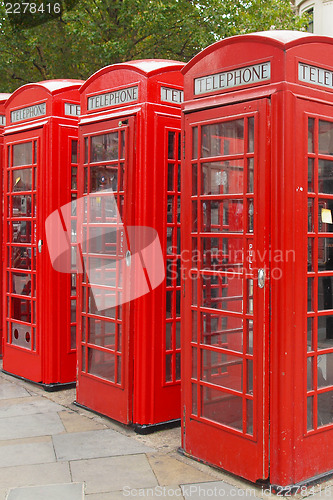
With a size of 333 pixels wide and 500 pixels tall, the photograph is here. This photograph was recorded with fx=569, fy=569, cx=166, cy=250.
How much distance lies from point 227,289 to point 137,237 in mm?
1027

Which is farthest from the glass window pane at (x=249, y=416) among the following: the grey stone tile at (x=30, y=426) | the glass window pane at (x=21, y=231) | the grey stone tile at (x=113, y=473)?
the glass window pane at (x=21, y=231)

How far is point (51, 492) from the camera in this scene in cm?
354

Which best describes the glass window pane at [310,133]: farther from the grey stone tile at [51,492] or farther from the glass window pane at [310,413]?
the grey stone tile at [51,492]

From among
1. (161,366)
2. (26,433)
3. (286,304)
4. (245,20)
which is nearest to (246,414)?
(286,304)

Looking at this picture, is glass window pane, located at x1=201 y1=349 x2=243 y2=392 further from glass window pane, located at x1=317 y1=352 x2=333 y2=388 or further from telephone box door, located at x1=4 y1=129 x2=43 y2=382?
telephone box door, located at x1=4 y1=129 x2=43 y2=382

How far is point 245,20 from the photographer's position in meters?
13.0

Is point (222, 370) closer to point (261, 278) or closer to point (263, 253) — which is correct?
point (261, 278)

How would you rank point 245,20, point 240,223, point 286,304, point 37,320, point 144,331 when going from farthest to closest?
point 245,20, point 37,320, point 144,331, point 240,223, point 286,304

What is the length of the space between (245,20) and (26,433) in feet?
36.5

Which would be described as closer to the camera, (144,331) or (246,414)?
(246,414)

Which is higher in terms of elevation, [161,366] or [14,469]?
[161,366]

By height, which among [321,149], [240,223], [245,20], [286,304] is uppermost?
[245,20]

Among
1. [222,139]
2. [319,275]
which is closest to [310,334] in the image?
[319,275]

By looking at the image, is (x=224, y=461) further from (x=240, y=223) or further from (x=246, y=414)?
(x=240, y=223)
